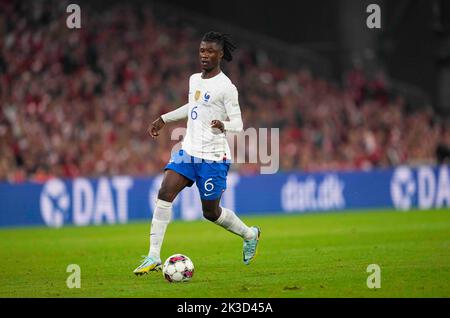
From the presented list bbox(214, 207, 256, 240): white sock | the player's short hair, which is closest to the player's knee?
bbox(214, 207, 256, 240): white sock

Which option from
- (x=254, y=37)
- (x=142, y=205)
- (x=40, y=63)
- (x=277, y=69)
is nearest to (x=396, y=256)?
(x=142, y=205)

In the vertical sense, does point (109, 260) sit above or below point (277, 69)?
below

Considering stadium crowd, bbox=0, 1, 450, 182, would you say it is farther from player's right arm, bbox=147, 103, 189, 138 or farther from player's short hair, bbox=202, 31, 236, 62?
player's short hair, bbox=202, 31, 236, 62

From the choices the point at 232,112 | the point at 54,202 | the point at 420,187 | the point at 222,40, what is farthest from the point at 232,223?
the point at 420,187

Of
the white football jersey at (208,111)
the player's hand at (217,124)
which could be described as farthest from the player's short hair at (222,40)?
the player's hand at (217,124)

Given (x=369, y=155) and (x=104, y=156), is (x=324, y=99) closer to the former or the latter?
(x=369, y=155)

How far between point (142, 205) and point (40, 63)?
509 centimetres

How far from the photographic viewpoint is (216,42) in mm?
11023

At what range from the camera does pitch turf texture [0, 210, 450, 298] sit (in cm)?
963

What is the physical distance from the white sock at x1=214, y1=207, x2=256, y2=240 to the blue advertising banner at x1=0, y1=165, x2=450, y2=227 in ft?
37.0

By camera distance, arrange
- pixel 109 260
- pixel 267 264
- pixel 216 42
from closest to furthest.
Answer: pixel 216 42 < pixel 267 264 < pixel 109 260

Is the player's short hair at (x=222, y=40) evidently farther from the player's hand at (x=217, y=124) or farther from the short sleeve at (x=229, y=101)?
the player's hand at (x=217, y=124)

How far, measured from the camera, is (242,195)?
2505cm

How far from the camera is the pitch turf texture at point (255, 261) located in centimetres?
963
